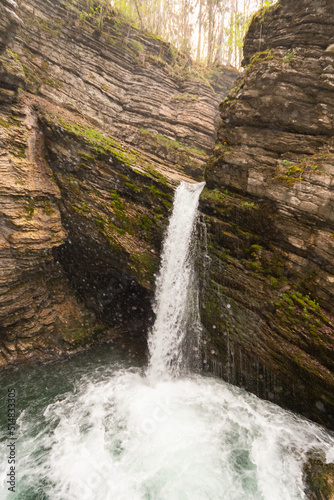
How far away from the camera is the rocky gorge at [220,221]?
6.85 metres

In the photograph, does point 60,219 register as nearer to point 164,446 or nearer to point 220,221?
point 220,221

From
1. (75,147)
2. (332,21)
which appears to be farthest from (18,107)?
(332,21)

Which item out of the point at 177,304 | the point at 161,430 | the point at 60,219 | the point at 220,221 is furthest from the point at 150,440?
the point at 60,219

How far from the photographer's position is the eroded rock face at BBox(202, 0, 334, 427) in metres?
6.57

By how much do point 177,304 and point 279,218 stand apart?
16.4ft

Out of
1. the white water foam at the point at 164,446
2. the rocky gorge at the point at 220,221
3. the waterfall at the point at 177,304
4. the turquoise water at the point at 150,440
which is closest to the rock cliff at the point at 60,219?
the rocky gorge at the point at 220,221

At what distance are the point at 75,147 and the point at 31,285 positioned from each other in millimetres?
6300

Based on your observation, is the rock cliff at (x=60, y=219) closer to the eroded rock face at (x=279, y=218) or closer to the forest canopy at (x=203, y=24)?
the eroded rock face at (x=279, y=218)

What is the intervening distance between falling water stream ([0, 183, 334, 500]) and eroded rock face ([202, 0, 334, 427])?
1.06 meters

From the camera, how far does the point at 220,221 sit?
8.85 meters

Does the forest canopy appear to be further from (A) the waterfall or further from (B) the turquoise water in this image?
(B) the turquoise water

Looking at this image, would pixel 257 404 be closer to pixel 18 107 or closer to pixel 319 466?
pixel 319 466

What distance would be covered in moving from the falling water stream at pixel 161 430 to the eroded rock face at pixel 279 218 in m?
1.06

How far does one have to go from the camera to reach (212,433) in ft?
20.3
